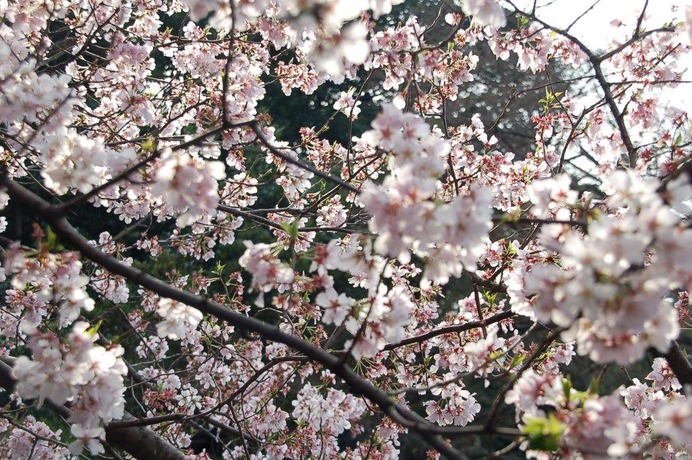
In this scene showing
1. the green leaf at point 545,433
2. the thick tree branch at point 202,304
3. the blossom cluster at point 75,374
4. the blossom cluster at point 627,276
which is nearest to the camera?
the blossom cluster at point 627,276

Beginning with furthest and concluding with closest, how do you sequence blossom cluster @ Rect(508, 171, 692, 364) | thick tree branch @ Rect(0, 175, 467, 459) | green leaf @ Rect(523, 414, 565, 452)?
1. thick tree branch @ Rect(0, 175, 467, 459)
2. green leaf @ Rect(523, 414, 565, 452)
3. blossom cluster @ Rect(508, 171, 692, 364)

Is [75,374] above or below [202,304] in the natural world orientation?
below

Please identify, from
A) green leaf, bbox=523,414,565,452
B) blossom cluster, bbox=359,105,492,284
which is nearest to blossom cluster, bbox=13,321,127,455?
blossom cluster, bbox=359,105,492,284

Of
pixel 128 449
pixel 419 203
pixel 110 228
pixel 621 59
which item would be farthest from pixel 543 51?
pixel 110 228

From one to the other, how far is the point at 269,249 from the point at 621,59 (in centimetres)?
255

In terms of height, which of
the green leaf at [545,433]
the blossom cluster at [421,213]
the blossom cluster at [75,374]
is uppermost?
the blossom cluster at [421,213]

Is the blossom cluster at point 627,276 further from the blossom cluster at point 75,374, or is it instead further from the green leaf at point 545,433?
the blossom cluster at point 75,374


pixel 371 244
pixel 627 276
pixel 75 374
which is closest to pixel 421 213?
pixel 371 244

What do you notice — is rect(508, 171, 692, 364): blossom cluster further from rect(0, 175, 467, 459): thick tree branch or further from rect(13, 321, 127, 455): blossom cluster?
rect(13, 321, 127, 455): blossom cluster

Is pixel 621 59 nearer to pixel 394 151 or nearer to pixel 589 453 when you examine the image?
pixel 394 151

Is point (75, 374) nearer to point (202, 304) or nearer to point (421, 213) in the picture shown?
point (202, 304)

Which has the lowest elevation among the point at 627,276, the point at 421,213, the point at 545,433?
the point at 545,433

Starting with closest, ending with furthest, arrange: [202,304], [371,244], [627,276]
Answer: [627,276] → [371,244] → [202,304]

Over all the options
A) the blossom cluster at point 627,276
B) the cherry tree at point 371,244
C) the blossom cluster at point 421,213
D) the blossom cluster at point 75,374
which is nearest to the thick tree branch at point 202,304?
the cherry tree at point 371,244
